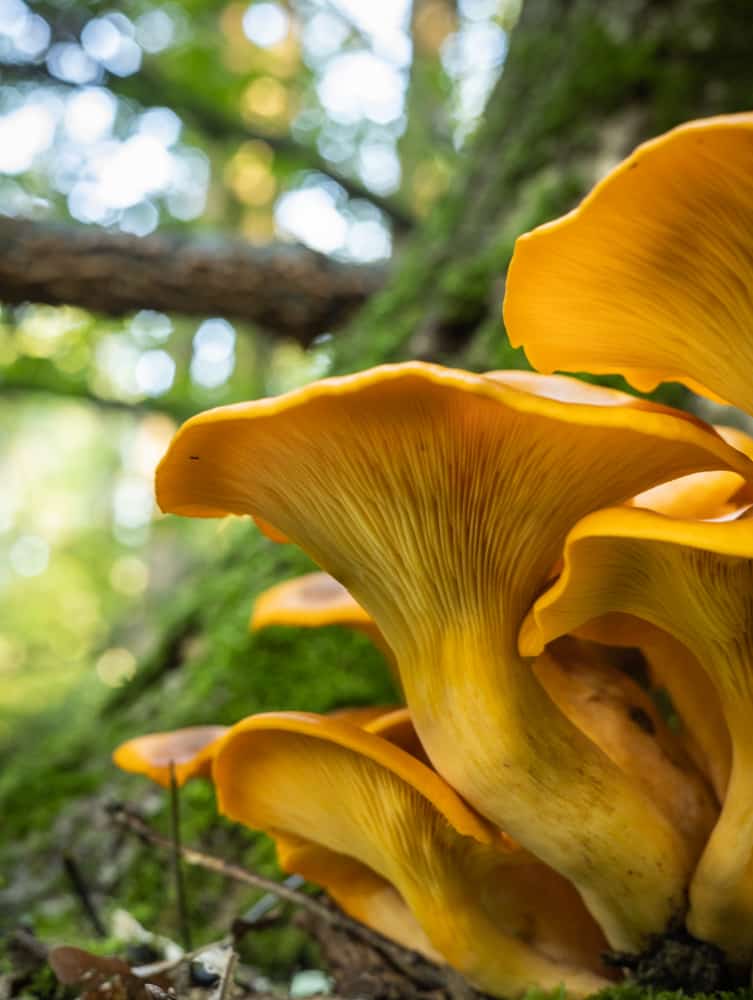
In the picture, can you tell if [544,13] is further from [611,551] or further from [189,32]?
[189,32]

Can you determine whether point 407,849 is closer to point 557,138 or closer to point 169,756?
point 169,756

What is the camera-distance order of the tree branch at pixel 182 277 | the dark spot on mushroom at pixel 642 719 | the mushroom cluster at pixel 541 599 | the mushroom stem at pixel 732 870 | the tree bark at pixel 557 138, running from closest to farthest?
the mushroom cluster at pixel 541 599 → the mushroom stem at pixel 732 870 → the dark spot on mushroom at pixel 642 719 → the tree bark at pixel 557 138 → the tree branch at pixel 182 277

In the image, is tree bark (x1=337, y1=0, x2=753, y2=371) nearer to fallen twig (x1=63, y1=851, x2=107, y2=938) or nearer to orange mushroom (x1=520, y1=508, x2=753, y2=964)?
orange mushroom (x1=520, y1=508, x2=753, y2=964)

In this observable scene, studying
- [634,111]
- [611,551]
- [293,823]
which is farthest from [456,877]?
[634,111]

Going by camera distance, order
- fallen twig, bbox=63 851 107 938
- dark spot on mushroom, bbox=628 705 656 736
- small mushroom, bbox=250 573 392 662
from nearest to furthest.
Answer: dark spot on mushroom, bbox=628 705 656 736 < small mushroom, bbox=250 573 392 662 < fallen twig, bbox=63 851 107 938

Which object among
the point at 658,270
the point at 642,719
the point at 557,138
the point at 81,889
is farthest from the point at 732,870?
the point at 557,138

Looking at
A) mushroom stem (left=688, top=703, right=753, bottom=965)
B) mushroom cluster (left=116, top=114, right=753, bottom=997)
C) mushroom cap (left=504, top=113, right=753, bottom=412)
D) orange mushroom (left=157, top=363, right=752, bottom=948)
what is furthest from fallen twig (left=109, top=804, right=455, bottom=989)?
mushroom cap (left=504, top=113, right=753, bottom=412)

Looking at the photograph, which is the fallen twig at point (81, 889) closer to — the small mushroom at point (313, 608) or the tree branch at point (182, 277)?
the small mushroom at point (313, 608)

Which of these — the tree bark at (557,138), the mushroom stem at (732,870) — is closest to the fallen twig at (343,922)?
the mushroom stem at (732,870)
